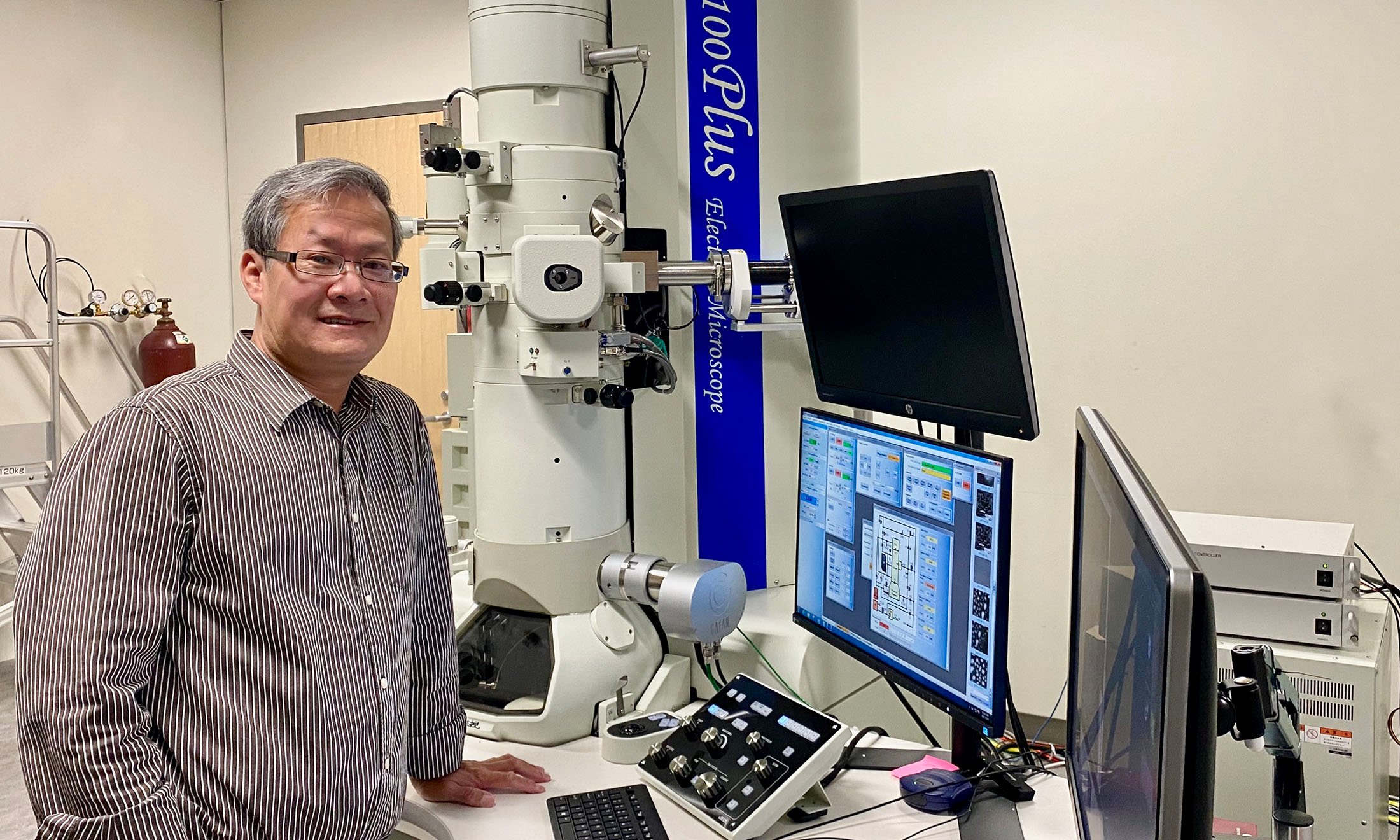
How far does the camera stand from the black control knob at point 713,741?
146 centimetres

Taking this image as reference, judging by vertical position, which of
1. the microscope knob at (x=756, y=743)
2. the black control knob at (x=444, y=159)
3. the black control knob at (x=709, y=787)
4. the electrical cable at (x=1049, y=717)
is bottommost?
the electrical cable at (x=1049, y=717)

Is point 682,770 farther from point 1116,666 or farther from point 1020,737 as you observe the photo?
point 1116,666

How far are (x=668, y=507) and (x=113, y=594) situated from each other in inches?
42.6

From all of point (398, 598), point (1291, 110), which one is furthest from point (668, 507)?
point (1291, 110)

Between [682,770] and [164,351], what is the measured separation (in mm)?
3762

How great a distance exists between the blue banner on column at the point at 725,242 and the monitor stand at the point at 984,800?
2.40 feet

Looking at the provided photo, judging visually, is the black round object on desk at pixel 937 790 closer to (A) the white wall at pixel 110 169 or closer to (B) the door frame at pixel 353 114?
(B) the door frame at pixel 353 114

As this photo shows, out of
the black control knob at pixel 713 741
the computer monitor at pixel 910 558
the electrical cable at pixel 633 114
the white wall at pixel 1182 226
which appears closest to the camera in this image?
the computer monitor at pixel 910 558

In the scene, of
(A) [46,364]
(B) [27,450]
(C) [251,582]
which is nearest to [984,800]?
(C) [251,582]

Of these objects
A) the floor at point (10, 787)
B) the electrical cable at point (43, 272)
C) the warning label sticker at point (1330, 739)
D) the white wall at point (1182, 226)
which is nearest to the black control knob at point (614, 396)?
the warning label sticker at point (1330, 739)

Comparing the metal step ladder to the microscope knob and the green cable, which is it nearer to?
the green cable

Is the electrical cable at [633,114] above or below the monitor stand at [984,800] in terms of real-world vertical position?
above

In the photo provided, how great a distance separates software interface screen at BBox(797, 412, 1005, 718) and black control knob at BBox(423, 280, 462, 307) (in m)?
0.62

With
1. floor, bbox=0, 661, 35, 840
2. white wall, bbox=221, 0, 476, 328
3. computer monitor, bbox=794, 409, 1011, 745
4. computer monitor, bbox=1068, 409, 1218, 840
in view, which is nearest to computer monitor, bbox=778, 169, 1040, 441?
computer monitor, bbox=794, 409, 1011, 745
